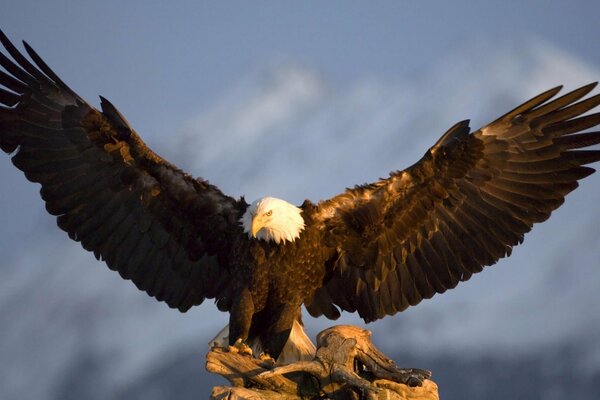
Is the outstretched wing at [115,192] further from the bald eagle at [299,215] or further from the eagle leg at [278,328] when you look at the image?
the eagle leg at [278,328]

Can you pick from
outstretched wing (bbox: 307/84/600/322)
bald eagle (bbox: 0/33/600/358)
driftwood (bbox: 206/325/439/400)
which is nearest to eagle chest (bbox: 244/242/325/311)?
bald eagle (bbox: 0/33/600/358)

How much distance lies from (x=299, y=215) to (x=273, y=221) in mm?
254

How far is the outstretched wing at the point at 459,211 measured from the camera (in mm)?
8180

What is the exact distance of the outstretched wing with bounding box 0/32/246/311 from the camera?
8.38 meters

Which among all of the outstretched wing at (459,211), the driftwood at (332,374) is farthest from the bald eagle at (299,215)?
the driftwood at (332,374)

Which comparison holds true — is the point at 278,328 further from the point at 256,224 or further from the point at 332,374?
the point at 332,374

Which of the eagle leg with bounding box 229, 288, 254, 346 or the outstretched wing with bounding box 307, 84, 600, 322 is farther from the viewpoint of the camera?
the outstretched wing with bounding box 307, 84, 600, 322

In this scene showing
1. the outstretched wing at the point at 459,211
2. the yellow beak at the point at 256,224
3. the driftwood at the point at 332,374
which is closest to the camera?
the driftwood at the point at 332,374

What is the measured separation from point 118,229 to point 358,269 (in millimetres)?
1508

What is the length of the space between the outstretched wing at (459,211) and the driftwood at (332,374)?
995mm

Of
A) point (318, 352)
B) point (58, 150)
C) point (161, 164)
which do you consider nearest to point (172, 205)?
point (161, 164)

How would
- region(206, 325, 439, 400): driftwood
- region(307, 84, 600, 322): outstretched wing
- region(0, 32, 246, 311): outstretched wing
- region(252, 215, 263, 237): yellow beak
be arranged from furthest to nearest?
region(0, 32, 246, 311): outstretched wing < region(307, 84, 600, 322): outstretched wing < region(252, 215, 263, 237): yellow beak < region(206, 325, 439, 400): driftwood

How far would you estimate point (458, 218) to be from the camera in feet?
27.5

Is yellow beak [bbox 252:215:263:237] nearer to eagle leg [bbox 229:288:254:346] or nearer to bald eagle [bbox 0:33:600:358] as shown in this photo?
bald eagle [bbox 0:33:600:358]
